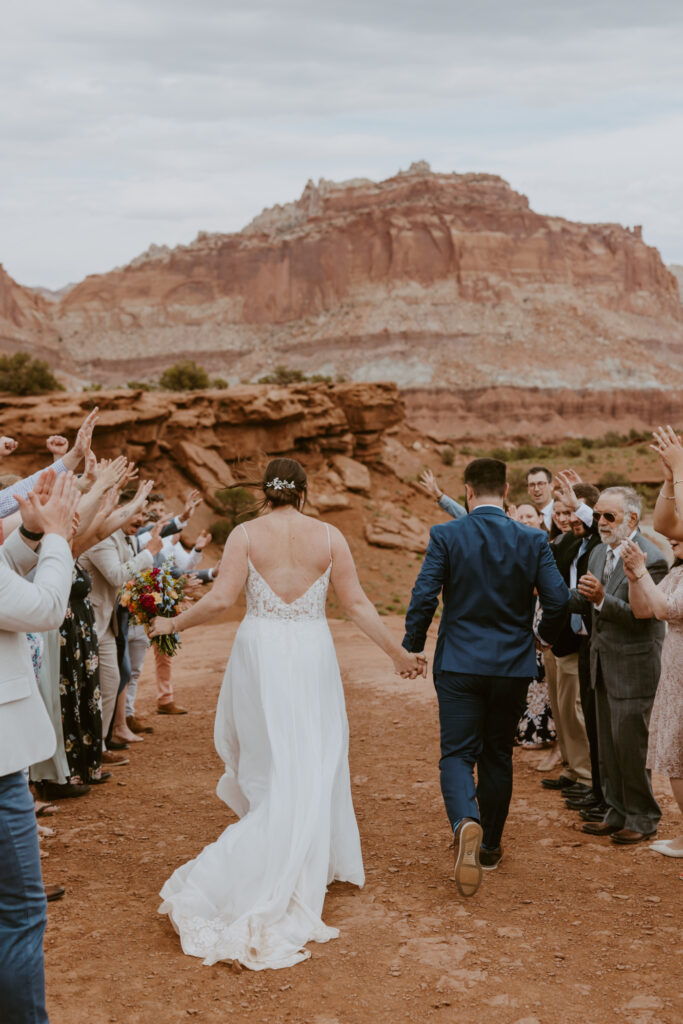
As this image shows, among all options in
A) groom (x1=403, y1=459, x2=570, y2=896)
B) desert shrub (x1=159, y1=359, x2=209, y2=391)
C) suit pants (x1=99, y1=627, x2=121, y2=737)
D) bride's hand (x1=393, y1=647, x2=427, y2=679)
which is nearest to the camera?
groom (x1=403, y1=459, x2=570, y2=896)

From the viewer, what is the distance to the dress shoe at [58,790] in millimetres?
7504

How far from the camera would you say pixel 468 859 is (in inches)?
198

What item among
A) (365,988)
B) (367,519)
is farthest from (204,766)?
(367,519)

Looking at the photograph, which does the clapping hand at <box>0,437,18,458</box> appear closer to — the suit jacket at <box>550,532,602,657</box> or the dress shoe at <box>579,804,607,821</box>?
the suit jacket at <box>550,532,602,657</box>

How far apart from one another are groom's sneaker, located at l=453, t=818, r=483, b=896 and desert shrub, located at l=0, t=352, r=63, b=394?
32.8 metres

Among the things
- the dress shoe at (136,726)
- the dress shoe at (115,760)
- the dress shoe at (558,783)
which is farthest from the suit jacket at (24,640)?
the dress shoe at (136,726)

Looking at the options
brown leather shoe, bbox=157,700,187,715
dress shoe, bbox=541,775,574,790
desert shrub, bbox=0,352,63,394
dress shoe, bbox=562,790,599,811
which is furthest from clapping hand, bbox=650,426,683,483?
desert shrub, bbox=0,352,63,394

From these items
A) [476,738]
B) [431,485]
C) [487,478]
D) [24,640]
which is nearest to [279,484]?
[487,478]

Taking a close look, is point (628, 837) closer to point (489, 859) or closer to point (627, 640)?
point (489, 859)

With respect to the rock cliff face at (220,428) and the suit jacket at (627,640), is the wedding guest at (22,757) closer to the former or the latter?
the suit jacket at (627,640)

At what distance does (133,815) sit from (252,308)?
393 feet

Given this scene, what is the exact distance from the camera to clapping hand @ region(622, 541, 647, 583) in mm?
5254

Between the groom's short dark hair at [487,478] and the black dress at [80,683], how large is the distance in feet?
10.8

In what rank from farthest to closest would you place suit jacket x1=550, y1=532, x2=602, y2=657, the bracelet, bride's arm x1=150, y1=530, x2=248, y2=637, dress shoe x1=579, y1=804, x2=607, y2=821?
suit jacket x1=550, y1=532, x2=602, y2=657 → dress shoe x1=579, y1=804, x2=607, y2=821 → bride's arm x1=150, y1=530, x2=248, y2=637 → the bracelet
